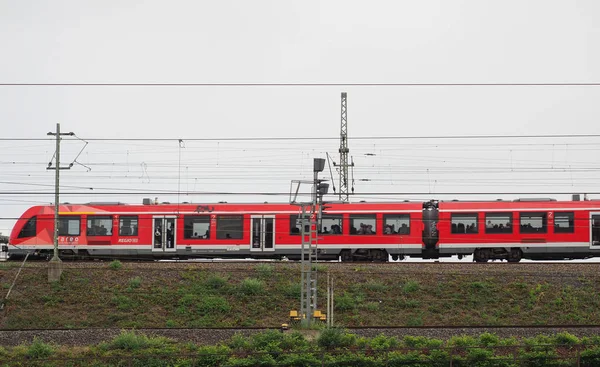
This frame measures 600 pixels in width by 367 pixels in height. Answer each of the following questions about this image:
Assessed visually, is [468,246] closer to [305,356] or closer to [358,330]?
[358,330]

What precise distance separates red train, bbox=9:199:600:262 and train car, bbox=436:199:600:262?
2.0 inches

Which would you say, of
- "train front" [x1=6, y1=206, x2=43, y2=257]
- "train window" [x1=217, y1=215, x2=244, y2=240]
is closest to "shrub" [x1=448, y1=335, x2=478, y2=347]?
"train window" [x1=217, y1=215, x2=244, y2=240]

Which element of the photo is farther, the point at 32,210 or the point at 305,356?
the point at 32,210

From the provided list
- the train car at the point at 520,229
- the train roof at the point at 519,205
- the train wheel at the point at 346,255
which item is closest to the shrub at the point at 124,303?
the train wheel at the point at 346,255

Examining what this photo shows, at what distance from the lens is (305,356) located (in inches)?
941

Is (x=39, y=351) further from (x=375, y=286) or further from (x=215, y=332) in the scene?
(x=375, y=286)

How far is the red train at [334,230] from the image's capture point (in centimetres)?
3966

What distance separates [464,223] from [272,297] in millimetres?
11693

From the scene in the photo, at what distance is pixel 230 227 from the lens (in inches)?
1623

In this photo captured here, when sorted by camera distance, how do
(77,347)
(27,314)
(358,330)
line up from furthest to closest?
(27,314), (358,330), (77,347)

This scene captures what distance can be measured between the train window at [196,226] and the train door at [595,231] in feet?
64.9

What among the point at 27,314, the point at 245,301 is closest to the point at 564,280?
the point at 245,301

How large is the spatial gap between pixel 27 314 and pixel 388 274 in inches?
638

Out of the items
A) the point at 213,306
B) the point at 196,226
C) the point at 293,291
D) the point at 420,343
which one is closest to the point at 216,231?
the point at 196,226
